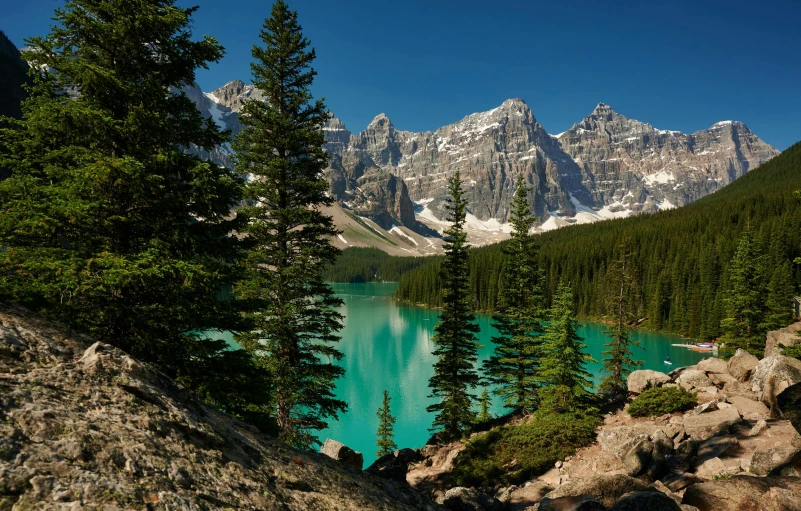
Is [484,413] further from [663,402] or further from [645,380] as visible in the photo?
[663,402]

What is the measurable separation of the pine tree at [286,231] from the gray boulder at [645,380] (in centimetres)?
1990

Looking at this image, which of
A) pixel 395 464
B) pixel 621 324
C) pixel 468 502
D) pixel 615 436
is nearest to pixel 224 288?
pixel 395 464

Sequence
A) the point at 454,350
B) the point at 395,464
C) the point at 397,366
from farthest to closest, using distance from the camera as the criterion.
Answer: the point at 397,366, the point at 454,350, the point at 395,464

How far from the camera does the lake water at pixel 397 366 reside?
3170 centimetres

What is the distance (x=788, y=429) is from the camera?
498 inches

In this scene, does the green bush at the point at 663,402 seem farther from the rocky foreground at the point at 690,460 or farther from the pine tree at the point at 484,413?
the pine tree at the point at 484,413

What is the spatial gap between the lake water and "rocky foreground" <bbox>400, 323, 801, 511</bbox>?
41.5 ft

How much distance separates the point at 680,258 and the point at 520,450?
81814 millimetres

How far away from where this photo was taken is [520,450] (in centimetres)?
1609

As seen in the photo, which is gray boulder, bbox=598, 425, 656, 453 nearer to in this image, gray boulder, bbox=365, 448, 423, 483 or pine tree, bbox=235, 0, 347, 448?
gray boulder, bbox=365, 448, 423, 483

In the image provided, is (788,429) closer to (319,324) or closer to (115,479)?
(319,324)

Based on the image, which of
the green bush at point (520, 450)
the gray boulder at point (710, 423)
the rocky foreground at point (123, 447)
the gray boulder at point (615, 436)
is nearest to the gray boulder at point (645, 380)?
the green bush at point (520, 450)

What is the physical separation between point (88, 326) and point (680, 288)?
88.4 m

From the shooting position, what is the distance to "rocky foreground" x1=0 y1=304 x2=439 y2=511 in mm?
2543
